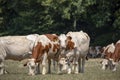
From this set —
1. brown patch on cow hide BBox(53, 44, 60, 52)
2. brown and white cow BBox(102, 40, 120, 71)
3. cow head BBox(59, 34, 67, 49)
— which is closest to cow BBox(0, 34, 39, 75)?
brown patch on cow hide BBox(53, 44, 60, 52)

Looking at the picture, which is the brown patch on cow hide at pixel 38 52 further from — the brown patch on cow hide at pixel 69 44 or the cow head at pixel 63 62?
the brown patch on cow hide at pixel 69 44

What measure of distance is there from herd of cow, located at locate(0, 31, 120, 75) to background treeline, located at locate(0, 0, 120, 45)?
2348 centimetres

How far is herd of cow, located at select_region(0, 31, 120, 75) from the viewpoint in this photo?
24.7 meters

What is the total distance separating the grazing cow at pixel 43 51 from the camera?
24.2 metres

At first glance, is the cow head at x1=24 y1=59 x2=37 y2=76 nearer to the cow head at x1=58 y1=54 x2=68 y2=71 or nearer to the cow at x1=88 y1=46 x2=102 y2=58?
the cow head at x1=58 y1=54 x2=68 y2=71

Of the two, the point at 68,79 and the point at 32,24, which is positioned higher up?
the point at 32,24

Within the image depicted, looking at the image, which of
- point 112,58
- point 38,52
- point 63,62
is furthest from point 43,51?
point 112,58

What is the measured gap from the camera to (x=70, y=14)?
5131cm

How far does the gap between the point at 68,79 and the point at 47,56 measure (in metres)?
3.38

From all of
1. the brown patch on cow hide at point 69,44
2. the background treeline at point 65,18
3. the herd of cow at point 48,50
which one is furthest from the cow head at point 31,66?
the background treeline at point 65,18

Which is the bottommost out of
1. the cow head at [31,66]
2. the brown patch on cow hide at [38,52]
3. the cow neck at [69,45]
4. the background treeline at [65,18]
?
the cow head at [31,66]

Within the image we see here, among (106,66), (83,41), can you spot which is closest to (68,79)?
(83,41)

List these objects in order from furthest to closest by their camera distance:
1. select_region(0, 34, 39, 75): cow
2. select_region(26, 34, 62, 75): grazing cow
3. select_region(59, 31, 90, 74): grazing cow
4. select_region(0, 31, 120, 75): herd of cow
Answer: select_region(0, 34, 39, 75): cow → select_region(59, 31, 90, 74): grazing cow → select_region(0, 31, 120, 75): herd of cow → select_region(26, 34, 62, 75): grazing cow

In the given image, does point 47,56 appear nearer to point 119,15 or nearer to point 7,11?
point 119,15
